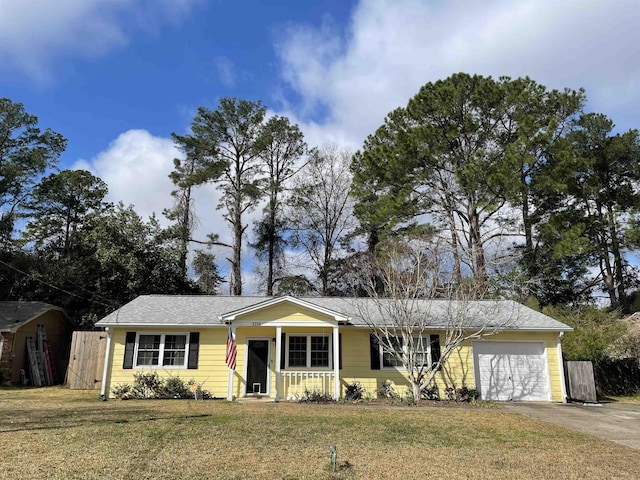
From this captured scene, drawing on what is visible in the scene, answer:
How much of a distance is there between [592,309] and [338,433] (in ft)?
52.7

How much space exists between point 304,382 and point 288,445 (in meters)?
7.10

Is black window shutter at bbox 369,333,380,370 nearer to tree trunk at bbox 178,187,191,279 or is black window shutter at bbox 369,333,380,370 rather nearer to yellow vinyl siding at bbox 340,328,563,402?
yellow vinyl siding at bbox 340,328,563,402

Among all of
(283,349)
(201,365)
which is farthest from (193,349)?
(283,349)

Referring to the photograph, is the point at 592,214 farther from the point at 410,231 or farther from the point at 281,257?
the point at 281,257

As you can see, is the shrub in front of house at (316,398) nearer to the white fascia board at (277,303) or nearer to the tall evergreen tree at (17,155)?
the white fascia board at (277,303)

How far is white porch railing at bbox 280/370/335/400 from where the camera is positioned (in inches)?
573

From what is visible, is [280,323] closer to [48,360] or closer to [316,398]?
[316,398]

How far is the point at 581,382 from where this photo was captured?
15.3 m

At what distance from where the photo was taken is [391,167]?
73.4 ft

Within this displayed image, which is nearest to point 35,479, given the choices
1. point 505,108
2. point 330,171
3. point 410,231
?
point 410,231

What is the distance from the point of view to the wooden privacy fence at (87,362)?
56.0 feet

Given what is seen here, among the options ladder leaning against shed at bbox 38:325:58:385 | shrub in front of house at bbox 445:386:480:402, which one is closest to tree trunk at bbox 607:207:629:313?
shrub in front of house at bbox 445:386:480:402

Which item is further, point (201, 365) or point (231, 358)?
point (201, 365)

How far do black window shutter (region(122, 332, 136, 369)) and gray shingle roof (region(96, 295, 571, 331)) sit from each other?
2.11 ft
